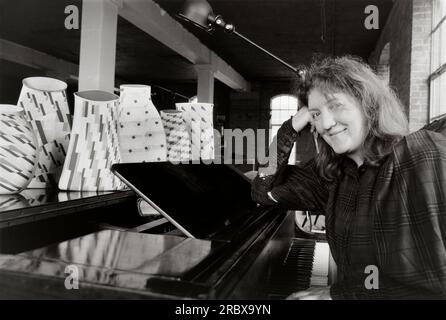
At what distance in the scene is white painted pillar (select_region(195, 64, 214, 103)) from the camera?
10195mm

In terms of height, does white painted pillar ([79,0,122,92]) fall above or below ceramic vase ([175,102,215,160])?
above

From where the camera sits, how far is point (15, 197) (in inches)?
42.5

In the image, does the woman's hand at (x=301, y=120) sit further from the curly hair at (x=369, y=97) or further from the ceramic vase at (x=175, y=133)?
the ceramic vase at (x=175, y=133)

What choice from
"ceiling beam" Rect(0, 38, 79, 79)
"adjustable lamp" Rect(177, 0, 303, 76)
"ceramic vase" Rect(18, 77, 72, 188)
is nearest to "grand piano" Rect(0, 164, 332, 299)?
"ceramic vase" Rect(18, 77, 72, 188)

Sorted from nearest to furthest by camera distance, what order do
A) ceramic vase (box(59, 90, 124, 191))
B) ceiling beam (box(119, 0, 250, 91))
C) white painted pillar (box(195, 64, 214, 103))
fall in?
ceramic vase (box(59, 90, 124, 191)), ceiling beam (box(119, 0, 250, 91)), white painted pillar (box(195, 64, 214, 103))

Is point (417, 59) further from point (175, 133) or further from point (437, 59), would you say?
point (175, 133)

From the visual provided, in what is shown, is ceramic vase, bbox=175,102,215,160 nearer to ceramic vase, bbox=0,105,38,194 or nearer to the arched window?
ceramic vase, bbox=0,105,38,194

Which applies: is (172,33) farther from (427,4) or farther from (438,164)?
(438,164)

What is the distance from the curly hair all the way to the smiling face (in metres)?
0.01

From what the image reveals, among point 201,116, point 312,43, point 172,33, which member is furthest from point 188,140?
point 312,43

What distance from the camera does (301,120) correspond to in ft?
4.64

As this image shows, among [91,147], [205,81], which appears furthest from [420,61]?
[205,81]

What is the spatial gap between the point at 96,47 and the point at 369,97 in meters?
5.02

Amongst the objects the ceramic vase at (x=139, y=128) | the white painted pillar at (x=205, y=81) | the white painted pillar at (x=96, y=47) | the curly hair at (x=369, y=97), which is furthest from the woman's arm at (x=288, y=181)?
A: the white painted pillar at (x=205, y=81)
